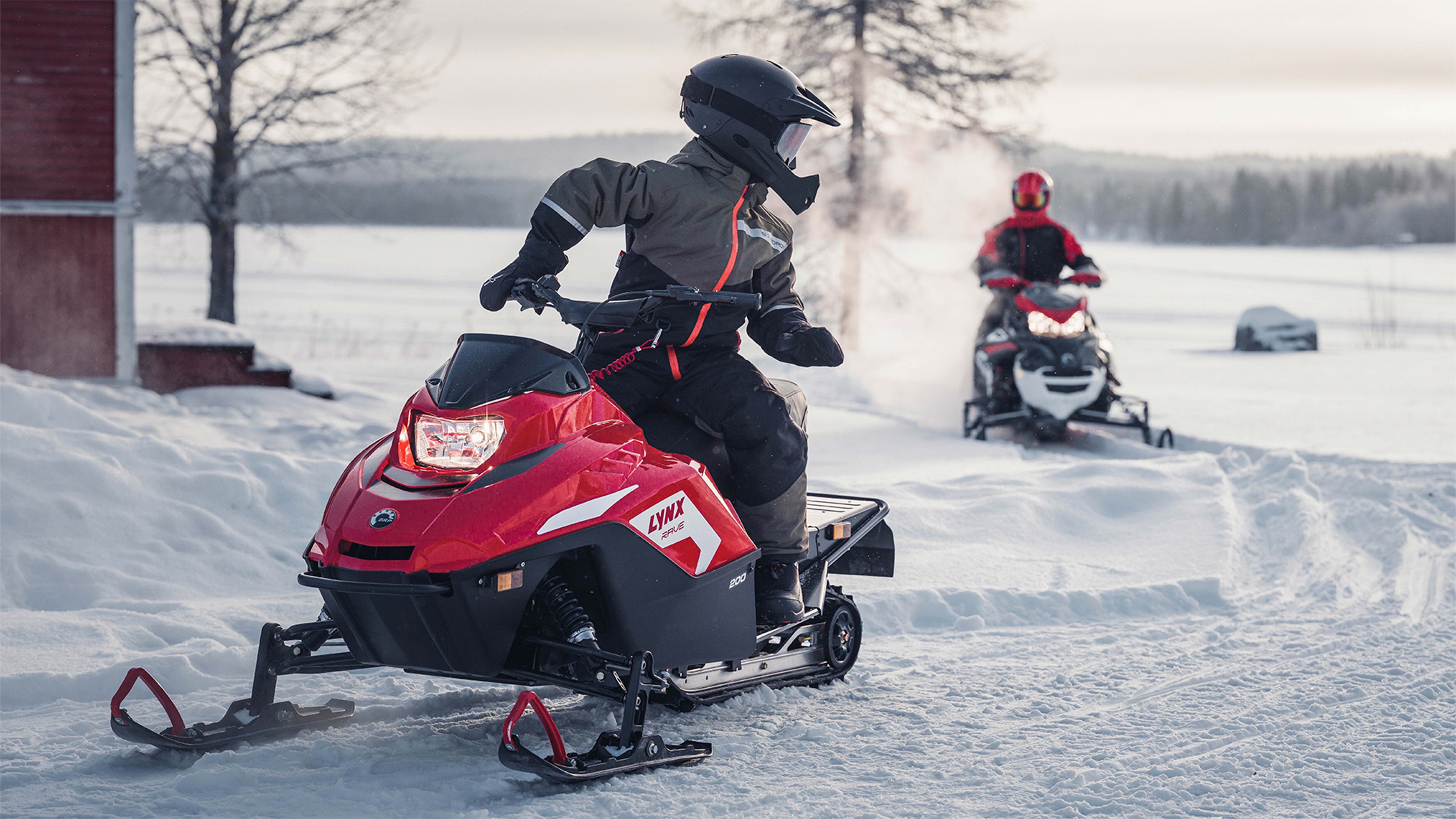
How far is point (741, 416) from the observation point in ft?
11.8

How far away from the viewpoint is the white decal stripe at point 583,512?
3045mm

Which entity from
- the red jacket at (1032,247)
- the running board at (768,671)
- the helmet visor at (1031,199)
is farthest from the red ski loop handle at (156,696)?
the helmet visor at (1031,199)

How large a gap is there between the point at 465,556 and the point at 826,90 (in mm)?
16001

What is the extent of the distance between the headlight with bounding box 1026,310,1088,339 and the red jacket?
0.66 metres

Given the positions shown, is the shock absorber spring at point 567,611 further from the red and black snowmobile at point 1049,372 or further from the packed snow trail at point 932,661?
the red and black snowmobile at point 1049,372

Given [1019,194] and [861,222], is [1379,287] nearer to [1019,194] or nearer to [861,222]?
[861,222]

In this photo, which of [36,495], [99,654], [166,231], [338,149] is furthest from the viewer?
[166,231]

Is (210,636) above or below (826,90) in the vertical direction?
below

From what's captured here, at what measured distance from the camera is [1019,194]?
9805mm

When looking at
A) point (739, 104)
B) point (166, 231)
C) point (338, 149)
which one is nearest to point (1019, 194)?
point (739, 104)

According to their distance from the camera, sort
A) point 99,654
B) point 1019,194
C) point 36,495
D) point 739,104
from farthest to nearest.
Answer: point 1019,194
point 36,495
point 99,654
point 739,104

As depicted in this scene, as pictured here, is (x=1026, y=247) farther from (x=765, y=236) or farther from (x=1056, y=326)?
(x=765, y=236)

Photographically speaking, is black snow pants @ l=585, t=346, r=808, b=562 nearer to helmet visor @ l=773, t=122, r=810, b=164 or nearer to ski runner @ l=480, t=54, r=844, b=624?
ski runner @ l=480, t=54, r=844, b=624

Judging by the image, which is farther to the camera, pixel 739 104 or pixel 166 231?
pixel 166 231
